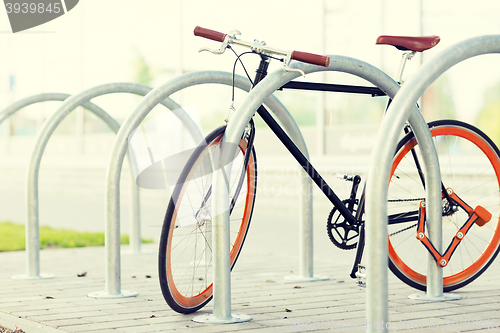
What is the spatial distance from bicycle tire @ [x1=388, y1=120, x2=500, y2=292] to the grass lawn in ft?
9.44

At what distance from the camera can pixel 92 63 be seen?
42.9ft

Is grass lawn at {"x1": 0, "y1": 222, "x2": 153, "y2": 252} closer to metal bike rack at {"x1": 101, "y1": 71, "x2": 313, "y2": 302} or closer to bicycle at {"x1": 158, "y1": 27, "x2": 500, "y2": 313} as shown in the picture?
bicycle at {"x1": 158, "y1": 27, "x2": 500, "y2": 313}

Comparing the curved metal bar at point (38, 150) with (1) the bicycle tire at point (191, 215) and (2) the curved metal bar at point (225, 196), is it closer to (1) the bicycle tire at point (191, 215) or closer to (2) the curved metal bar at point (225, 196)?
(1) the bicycle tire at point (191, 215)

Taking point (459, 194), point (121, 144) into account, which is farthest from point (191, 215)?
point (459, 194)

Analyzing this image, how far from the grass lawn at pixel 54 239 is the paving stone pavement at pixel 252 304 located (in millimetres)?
1219

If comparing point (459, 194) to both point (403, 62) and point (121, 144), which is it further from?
point (121, 144)

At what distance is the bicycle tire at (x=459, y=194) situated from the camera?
3.61 m

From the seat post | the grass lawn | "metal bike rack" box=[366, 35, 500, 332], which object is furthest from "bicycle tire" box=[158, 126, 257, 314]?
the grass lawn

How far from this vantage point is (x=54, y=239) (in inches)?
256

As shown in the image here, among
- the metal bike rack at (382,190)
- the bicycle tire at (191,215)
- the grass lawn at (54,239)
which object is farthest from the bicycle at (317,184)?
the grass lawn at (54,239)

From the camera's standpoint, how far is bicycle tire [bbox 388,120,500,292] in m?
3.61

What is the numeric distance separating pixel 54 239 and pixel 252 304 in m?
3.73

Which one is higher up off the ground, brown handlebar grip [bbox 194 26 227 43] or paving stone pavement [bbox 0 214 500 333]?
brown handlebar grip [bbox 194 26 227 43]

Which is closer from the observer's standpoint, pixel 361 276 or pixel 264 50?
pixel 264 50
